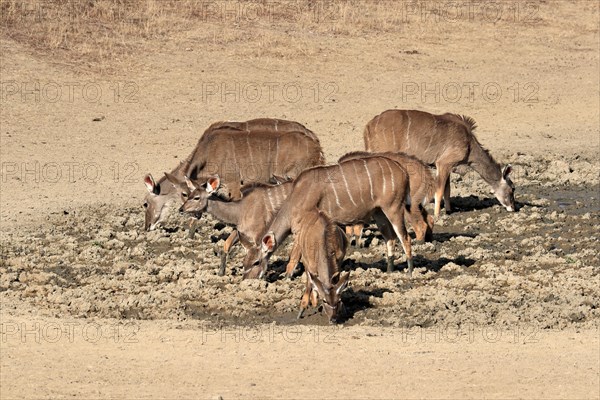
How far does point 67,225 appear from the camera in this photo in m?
16.8

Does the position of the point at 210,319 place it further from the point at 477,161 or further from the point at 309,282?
the point at 477,161

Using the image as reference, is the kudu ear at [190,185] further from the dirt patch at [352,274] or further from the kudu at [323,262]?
the kudu at [323,262]

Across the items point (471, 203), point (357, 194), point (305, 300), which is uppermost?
point (357, 194)

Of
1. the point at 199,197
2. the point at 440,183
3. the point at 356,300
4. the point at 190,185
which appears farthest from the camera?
the point at 440,183

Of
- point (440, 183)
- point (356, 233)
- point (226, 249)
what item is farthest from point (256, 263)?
point (440, 183)

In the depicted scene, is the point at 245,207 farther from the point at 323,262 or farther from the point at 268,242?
the point at 323,262

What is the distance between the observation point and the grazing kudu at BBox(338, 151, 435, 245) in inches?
609

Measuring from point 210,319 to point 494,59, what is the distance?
1432cm

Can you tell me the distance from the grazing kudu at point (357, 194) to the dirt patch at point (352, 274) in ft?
1.73

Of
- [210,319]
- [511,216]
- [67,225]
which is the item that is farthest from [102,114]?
[210,319]

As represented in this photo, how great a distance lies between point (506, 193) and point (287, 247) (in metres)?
3.39

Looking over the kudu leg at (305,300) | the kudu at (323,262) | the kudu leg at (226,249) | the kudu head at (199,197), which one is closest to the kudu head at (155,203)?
the kudu head at (199,197)

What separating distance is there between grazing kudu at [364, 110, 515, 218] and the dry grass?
7.09 metres

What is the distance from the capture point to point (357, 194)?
47.2 feet
